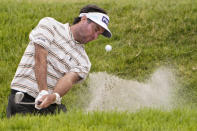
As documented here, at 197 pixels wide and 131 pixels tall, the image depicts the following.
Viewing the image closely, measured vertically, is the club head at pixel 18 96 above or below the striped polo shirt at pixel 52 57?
below

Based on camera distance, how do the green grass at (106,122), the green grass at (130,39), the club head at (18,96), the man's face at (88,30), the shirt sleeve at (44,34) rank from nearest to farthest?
the green grass at (106,122) → the club head at (18,96) → the shirt sleeve at (44,34) → the man's face at (88,30) → the green grass at (130,39)

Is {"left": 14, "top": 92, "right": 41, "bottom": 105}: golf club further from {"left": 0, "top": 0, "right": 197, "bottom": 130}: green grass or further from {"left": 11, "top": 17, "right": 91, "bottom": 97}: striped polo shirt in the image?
{"left": 0, "top": 0, "right": 197, "bottom": 130}: green grass

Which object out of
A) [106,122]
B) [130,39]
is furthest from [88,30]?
[130,39]

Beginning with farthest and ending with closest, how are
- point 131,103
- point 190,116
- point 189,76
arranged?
point 189,76, point 131,103, point 190,116

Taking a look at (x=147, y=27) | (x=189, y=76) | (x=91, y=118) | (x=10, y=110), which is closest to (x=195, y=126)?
(x=91, y=118)

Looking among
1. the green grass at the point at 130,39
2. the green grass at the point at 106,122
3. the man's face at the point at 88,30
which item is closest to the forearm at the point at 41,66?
the green grass at the point at 106,122

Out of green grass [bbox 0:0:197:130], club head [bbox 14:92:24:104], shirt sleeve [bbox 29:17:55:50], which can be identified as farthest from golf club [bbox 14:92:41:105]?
green grass [bbox 0:0:197:130]

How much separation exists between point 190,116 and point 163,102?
3.06m

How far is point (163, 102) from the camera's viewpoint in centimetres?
856

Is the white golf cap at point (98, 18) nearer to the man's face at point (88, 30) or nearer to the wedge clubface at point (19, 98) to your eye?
the man's face at point (88, 30)

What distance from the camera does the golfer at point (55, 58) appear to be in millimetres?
5164

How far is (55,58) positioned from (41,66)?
34cm

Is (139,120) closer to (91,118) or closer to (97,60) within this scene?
(91,118)

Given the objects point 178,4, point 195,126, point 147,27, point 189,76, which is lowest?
point 195,126
